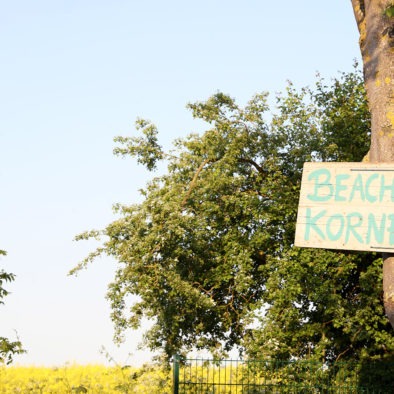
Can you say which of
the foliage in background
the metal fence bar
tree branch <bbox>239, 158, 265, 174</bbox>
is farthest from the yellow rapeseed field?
tree branch <bbox>239, 158, 265, 174</bbox>

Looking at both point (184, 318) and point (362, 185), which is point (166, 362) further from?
point (362, 185)

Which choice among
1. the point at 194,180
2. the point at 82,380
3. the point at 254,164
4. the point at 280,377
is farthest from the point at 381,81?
the point at 254,164

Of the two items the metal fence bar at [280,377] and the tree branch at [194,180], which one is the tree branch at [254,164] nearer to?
the tree branch at [194,180]

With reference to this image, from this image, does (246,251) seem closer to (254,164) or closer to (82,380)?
(254,164)

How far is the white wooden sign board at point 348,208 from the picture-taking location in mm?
6074

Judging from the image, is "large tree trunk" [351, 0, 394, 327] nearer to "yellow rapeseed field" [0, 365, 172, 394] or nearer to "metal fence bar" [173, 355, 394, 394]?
"yellow rapeseed field" [0, 365, 172, 394]

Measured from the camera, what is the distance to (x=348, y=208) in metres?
6.20

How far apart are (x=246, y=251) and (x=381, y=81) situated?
13.2 m

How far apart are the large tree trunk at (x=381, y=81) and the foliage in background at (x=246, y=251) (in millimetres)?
11934

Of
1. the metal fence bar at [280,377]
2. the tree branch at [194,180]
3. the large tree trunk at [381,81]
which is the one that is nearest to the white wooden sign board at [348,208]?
the large tree trunk at [381,81]

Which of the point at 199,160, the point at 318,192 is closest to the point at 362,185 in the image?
the point at 318,192

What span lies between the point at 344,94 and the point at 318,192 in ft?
58.8

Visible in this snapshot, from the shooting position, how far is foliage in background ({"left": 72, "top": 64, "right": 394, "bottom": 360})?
766 inches

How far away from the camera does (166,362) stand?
20.0 meters
